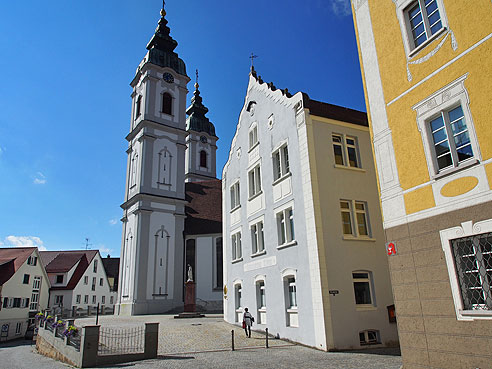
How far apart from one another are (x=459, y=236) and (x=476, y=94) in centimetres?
296

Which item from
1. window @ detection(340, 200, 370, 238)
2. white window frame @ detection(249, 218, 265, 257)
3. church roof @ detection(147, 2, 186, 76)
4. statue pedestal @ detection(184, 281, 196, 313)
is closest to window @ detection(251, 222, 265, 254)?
white window frame @ detection(249, 218, 265, 257)

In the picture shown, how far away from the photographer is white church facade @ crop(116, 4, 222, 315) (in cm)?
3662

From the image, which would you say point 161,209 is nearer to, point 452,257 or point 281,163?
point 281,163

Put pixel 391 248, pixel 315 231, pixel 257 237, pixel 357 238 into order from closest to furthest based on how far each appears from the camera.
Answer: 1. pixel 391 248
2. pixel 315 231
3. pixel 357 238
4. pixel 257 237

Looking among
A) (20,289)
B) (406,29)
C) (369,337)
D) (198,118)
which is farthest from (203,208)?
(406,29)

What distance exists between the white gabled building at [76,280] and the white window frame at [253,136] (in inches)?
1516

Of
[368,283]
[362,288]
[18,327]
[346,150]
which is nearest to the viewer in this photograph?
[362,288]

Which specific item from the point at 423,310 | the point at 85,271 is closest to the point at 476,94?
the point at 423,310

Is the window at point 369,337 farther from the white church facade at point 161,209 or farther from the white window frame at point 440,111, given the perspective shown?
the white church facade at point 161,209

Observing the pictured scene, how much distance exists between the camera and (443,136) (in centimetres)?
876

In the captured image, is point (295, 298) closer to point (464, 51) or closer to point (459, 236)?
point (459, 236)

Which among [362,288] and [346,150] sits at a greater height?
[346,150]

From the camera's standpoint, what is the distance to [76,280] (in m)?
52.4

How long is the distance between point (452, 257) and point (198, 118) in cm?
6210
